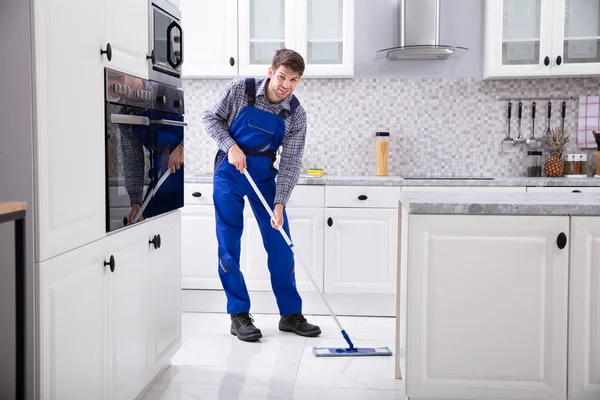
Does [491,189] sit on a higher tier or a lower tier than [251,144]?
lower

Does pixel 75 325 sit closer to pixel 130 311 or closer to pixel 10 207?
pixel 130 311

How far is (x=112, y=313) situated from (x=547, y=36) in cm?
318

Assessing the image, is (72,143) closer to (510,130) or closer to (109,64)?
(109,64)

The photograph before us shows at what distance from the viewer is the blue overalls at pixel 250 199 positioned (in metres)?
3.40

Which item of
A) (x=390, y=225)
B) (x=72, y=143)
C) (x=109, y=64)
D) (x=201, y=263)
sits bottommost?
(x=201, y=263)

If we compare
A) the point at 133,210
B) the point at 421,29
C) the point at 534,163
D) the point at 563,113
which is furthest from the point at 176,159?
the point at 563,113

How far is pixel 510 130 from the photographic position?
4.45 meters

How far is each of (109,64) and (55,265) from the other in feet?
2.31

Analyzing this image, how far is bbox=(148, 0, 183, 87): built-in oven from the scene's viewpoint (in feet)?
8.25

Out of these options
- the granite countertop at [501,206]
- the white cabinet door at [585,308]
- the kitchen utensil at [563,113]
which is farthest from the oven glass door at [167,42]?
the kitchen utensil at [563,113]

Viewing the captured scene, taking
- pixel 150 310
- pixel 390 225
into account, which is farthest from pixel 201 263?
pixel 150 310

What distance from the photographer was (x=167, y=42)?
Result: 8.84 ft

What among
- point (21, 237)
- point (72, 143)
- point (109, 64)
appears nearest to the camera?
point (21, 237)

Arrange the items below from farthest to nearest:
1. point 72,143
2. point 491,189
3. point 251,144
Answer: point 491,189 < point 251,144 < point 72,143
